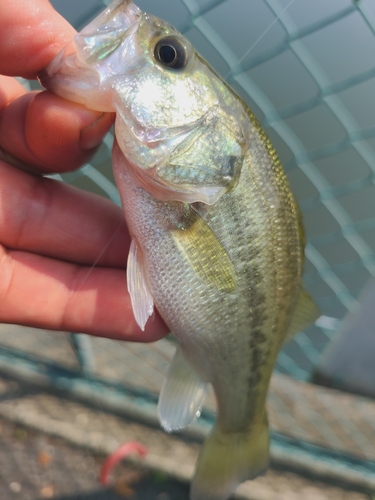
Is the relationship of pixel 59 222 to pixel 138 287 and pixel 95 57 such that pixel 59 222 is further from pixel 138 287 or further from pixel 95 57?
pixel 95 57

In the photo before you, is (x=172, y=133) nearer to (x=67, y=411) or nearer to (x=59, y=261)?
(x=59, y=261)

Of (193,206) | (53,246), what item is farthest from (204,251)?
(53,246)

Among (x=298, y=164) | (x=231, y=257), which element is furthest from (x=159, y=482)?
(x=298, y=164)

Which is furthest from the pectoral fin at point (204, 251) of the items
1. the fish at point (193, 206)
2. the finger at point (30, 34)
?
the finger at point (30, 34)

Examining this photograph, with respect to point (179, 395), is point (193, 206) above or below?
above

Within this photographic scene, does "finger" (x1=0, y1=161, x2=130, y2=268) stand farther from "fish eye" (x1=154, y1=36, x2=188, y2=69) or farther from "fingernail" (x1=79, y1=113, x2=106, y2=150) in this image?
"fish eye" (x1=154, y1=36, x2=188, y2=69)

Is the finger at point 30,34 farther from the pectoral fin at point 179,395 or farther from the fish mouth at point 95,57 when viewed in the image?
the pectoral fin at point 179,395
